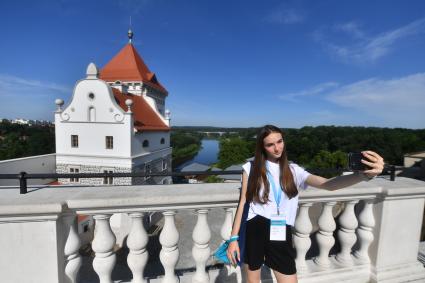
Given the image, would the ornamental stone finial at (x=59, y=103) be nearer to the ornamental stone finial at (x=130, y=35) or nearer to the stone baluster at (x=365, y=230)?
the ornamental stone finial at (x=130, y=35)

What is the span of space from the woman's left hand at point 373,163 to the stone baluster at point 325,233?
2.89 ft

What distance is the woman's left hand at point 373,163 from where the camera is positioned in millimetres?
1471

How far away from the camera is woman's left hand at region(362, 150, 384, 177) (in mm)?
1471

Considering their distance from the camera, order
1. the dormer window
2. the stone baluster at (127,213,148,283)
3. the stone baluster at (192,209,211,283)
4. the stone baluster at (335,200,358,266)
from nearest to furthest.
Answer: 1. the stone baluster at (127,213,148,283)
2. the stone baluster at (192,209,211,283)
3. the stone baluster at (335,200,358,266)
4. the dormer window

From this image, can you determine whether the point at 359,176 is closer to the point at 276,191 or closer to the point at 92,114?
the point at 276,191

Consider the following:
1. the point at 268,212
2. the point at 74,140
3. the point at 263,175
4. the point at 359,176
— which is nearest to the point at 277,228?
the point at 268,212

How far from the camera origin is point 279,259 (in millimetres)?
1774

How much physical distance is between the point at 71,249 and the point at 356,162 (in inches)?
85.1

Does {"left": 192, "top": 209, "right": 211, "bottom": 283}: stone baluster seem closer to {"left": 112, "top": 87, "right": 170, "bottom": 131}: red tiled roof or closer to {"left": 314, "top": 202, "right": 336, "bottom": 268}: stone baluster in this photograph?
{"left": 314, "top": 202, "right": 336, "bottom": 268}: stone baluster

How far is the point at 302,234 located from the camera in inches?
89.5

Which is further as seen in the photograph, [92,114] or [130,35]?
[130,35]

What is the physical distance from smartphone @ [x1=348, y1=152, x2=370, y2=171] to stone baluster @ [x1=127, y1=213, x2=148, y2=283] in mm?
1591

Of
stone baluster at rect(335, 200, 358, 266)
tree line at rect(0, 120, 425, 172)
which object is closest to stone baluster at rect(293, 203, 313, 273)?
stone baluster at rect(335, 200, 358, 266)

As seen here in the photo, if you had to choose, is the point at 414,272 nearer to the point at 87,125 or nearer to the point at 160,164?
the point at 87,125
